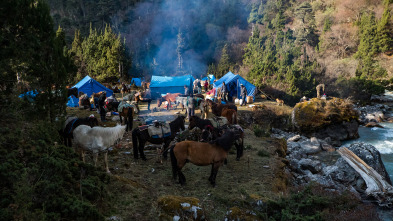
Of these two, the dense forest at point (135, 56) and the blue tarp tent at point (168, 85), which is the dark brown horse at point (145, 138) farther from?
the blue tarp tent at point (168, 85)

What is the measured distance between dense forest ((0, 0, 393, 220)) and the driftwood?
832 cm

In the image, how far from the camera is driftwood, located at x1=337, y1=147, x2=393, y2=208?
7.70 m

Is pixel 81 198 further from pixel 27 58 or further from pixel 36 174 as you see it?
pixel 27 58

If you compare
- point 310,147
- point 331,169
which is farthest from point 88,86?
point 331,169

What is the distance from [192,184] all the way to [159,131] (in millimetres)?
2054

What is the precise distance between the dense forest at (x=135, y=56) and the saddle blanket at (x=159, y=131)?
2.48 meters

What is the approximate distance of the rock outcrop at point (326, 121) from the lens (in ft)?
53.3

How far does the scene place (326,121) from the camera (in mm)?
16234

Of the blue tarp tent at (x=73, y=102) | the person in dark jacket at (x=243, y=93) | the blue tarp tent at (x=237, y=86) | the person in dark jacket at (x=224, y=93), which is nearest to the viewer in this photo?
the blue tarp tent at (x=73, y=102)

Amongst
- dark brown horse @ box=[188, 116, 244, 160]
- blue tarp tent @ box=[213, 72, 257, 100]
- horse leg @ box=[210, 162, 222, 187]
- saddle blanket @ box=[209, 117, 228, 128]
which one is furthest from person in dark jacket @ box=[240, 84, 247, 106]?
horse leg @ box=[210, 162, 222, 187]

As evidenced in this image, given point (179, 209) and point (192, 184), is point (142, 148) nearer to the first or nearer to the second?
point (192, 184)

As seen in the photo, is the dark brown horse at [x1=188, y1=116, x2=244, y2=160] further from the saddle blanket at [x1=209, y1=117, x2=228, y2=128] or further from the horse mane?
the horse mane

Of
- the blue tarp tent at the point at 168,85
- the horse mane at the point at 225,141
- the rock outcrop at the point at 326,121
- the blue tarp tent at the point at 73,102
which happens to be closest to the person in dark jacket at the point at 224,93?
the blue tarp tent at the point at 168,85

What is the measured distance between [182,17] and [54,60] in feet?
184
